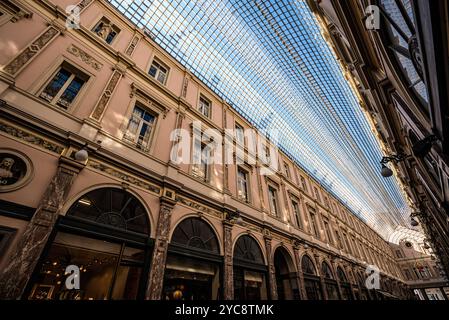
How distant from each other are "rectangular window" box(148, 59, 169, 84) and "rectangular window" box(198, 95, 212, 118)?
100 inches

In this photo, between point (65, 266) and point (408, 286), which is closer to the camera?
point (65, 266)

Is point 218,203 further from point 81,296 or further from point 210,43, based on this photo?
point 210,43

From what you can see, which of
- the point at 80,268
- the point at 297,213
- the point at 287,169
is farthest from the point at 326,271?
the point at 80,268

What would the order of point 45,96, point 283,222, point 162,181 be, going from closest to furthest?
point 45,96 < point 162,181 < point 283,222

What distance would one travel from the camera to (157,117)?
9539 millimetres

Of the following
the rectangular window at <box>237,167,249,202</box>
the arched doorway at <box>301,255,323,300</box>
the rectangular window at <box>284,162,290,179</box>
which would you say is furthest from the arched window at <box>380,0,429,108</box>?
the rectangular window at <box>284,162,290,179</box>

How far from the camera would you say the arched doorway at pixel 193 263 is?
23.2 ft

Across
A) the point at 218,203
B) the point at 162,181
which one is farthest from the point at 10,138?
the point at 218,203

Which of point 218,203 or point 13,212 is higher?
point 218,203

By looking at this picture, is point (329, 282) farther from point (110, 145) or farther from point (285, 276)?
point (110, 145)

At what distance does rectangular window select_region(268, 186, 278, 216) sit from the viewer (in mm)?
14367

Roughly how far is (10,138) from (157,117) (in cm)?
511

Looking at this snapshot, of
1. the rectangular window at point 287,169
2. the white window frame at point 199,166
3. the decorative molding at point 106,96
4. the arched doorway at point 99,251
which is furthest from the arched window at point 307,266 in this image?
the decorative molding at point 106,96

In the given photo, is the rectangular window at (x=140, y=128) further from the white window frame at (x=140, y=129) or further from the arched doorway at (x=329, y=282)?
the arched doorway at (x=329, y=282)
